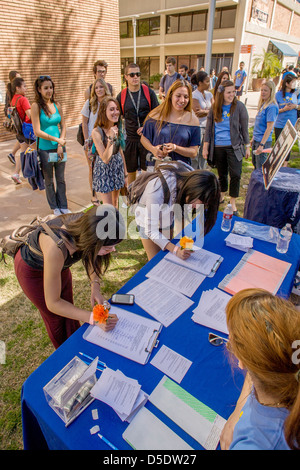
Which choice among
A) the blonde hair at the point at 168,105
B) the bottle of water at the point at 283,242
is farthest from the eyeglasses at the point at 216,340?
the blonde hair at the point at 168,105

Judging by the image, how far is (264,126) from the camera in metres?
4.63

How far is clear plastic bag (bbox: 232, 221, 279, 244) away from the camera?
2.52m

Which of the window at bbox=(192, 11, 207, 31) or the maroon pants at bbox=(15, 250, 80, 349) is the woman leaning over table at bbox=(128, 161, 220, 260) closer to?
the maroon pants at bbox=(15, 250, 80, 349)

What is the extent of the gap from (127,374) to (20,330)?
5.32 ft

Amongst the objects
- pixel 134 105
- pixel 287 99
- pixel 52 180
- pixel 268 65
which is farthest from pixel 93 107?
pixel 268 65

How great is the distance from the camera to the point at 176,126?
3281 mm

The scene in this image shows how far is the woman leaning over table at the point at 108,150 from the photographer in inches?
129

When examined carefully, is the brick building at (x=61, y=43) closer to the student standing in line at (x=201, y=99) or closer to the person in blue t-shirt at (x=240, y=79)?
the student standing in line at (x=201, y=99)

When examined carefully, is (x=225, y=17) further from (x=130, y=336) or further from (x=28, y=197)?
(x=130, y=336)

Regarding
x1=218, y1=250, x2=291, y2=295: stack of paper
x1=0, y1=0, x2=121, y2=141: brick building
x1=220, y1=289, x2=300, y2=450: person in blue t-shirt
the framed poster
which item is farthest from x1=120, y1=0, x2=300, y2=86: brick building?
x1=220, y1=289, x2=300, y2=450: person in blue t-shirt

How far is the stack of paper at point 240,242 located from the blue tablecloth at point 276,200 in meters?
1.14

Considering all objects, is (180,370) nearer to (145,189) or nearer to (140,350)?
(140,350)
